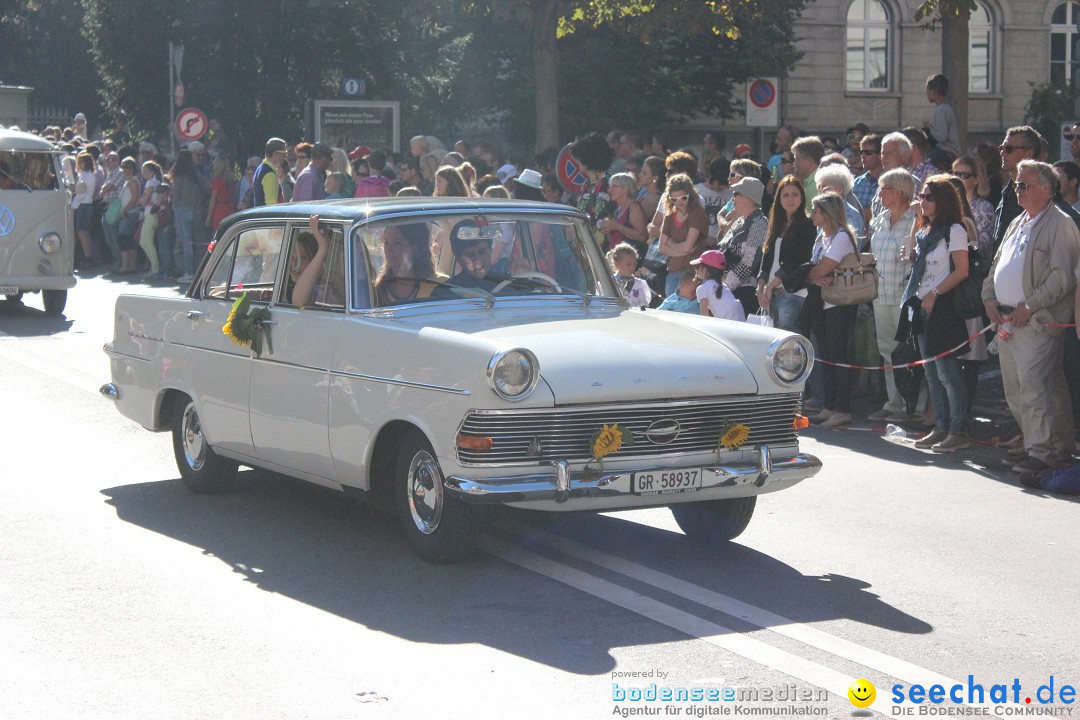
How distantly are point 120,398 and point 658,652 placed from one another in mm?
5130

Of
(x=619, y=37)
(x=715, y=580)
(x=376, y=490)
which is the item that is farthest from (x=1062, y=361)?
(x=619, y=37)

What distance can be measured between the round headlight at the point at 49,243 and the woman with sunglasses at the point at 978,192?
12.2 meters

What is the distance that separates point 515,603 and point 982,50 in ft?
148

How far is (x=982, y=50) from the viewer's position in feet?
159

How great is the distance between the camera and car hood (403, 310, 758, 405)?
6.90 m

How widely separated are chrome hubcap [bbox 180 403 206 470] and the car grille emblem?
128 inches

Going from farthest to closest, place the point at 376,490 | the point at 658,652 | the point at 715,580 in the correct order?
the point at 376,490 → the point at 715,580 → the point at 658,652

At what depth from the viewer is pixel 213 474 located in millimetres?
9125

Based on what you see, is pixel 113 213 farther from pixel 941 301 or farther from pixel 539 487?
pixel 539 487

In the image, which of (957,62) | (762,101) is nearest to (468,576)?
(957,62)

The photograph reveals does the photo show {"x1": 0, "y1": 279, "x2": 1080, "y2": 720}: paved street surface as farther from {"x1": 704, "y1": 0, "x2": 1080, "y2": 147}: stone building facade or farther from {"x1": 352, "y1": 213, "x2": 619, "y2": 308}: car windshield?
{"x1": 704, "y1": 0, "x2": 1080, "y2": 147}: stone building facade

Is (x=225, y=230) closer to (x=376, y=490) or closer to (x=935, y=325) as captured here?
(x=376, y=490)

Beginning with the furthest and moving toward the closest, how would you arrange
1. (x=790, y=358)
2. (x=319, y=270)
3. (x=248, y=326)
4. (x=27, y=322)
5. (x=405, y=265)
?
(x=27, y=322), (x=248, y=326), (x=319, y=270), (x=405, y=265), (x=790, y=358)

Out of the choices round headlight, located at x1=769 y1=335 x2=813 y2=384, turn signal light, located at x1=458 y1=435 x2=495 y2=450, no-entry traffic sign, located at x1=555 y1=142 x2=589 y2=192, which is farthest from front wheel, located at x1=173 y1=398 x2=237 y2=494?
no-entry traffic sign, located at x1=555 y1=142 x2=589 y2=192
